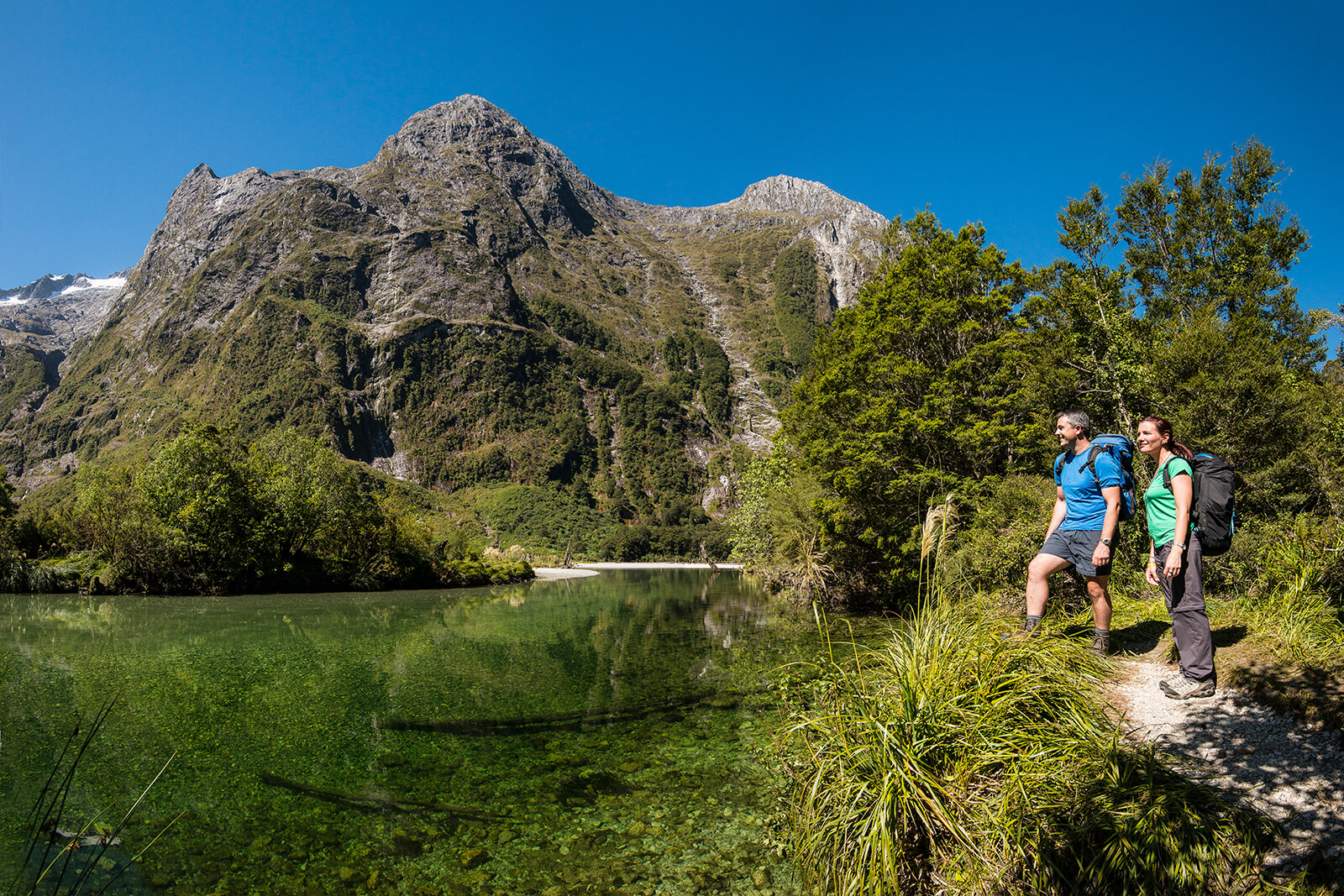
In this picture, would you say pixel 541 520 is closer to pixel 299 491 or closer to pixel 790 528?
pixel 299 491

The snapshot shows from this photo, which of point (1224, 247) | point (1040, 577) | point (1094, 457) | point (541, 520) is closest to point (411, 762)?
point (1040, 577)

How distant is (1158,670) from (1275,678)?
3.12 ft

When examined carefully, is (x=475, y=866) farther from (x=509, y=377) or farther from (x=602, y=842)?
(x=509, y=377)

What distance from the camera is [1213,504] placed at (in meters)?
4.49

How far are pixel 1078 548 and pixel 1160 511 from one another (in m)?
0.70

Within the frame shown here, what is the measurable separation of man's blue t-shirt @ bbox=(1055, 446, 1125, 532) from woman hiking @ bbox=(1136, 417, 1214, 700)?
12.0 inches

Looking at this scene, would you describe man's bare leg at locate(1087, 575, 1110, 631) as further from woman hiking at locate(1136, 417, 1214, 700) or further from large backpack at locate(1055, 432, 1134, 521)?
large backpack at locate(1055, 432, 1134, 521)

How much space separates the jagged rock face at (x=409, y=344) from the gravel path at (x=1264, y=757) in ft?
413

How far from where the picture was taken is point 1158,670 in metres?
4.83

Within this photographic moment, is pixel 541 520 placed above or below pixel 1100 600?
below

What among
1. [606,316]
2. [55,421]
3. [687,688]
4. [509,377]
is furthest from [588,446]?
[687,688]

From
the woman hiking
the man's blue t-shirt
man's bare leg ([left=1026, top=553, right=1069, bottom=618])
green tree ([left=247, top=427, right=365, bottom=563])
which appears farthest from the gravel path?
green tree ([left=247, top=427, right=365, bottom=563])

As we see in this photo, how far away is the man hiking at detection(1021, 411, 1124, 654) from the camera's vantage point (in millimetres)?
5082

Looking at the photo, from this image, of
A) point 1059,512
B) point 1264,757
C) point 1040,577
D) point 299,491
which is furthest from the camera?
point 299,491
